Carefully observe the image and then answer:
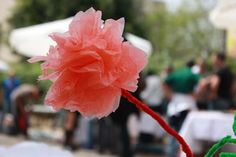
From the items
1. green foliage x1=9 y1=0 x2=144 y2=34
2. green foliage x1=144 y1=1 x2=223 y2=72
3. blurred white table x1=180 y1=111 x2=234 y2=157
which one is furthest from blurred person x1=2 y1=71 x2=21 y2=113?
green foliage x1=144 y1=1 x2=223 y2=72

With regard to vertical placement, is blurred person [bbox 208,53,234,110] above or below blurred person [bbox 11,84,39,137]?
above

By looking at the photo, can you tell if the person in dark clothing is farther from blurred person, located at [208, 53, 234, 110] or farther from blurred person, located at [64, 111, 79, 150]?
blurred person, located at [64, 111, 79, 150]

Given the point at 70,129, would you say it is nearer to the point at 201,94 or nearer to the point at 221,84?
the point at 201,94

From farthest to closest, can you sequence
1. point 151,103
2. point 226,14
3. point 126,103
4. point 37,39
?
point 151,103 < point 37,39 < point 126,103 < point 226,14

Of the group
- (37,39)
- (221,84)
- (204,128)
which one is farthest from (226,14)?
(37,39)

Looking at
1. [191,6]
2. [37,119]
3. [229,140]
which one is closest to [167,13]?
[191,6]

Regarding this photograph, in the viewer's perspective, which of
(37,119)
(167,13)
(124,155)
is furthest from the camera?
(167,13)

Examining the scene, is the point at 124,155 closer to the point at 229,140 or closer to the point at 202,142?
the point at 202,142
